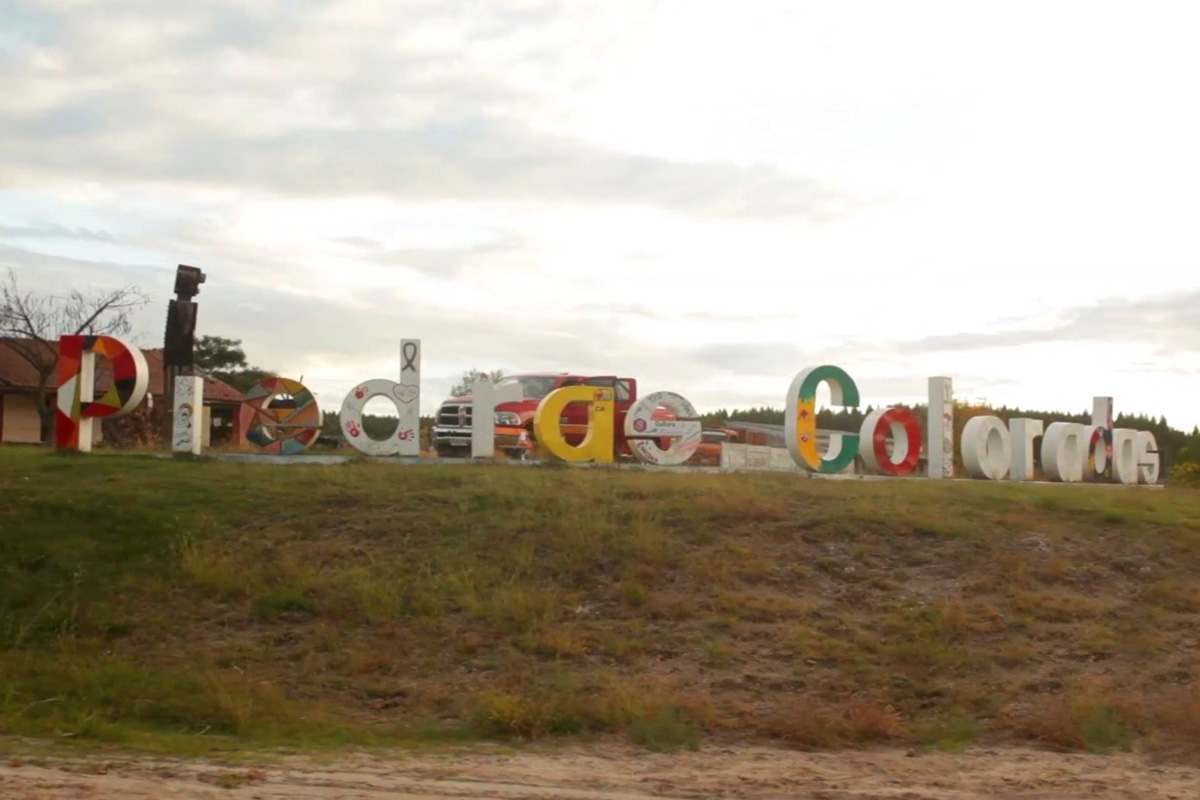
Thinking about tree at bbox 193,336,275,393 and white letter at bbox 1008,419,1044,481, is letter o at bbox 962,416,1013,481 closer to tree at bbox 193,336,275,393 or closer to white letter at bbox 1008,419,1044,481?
white letter at bbox 1008,419,1044,481

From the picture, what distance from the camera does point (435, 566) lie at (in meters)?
18.7

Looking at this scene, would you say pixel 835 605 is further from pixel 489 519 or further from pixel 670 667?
pixel 489 519

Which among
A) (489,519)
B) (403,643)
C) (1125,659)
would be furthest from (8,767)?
(1125,659)

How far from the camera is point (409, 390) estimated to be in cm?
2595

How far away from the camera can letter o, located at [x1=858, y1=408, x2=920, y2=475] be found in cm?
2784

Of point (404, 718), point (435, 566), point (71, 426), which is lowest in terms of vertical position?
point (404, 718)

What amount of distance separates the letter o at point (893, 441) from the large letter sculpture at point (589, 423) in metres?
5.40

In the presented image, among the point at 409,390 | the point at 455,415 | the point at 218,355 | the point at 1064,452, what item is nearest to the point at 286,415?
the point at 409,390

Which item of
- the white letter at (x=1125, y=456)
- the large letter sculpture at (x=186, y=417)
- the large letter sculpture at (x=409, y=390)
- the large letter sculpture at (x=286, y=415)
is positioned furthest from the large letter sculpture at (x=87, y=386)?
the white letter at (x=1125, y=456)

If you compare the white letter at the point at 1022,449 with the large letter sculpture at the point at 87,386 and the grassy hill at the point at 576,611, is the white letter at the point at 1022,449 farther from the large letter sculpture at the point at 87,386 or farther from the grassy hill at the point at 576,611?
the large letter sculpture at the point at 87,386

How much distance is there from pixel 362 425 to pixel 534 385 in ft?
21.4

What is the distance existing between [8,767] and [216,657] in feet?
14.5

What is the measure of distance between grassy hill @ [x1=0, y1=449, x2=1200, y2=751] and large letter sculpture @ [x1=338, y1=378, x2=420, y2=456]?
314 centimetres

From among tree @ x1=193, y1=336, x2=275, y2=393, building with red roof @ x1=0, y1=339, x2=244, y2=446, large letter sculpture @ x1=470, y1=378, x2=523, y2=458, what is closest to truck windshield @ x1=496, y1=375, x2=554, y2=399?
large letter sculpture @ x1=470, y1=378, x2=523, y2=458
